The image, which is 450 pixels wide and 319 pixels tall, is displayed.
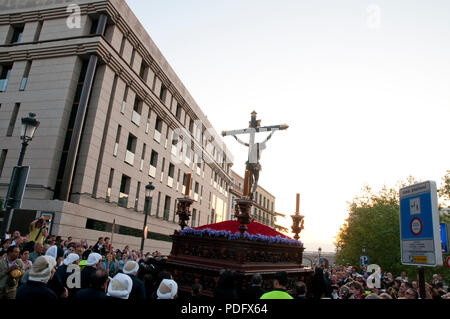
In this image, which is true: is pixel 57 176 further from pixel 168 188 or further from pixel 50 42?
pixel 168 188

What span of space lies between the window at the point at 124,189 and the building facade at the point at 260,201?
33.2 metres

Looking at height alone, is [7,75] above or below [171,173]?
above

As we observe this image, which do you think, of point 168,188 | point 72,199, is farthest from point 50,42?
point 168,188

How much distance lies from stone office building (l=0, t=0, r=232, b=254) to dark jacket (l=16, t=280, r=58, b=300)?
55.3ft

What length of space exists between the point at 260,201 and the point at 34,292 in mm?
70732

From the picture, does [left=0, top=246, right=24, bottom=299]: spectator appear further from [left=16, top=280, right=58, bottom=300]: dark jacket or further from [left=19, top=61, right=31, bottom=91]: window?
[left=19, top=61, right=31, bottom=91]: window

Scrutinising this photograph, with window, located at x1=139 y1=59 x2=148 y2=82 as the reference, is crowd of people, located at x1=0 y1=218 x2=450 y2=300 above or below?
below

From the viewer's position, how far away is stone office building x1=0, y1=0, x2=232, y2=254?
2075 cm

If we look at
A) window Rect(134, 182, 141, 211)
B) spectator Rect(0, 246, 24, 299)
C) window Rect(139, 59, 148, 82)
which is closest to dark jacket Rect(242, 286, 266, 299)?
spectator Rect(0, 246, 24, 299)

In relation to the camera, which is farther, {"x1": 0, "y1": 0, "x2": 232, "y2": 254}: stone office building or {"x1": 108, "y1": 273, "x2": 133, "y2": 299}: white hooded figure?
{"x1": 0, "y1": 0, "x2": 232, "y2": 254}: stone office building

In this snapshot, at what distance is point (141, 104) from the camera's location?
28.6 m

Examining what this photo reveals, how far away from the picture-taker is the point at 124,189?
87.0ft

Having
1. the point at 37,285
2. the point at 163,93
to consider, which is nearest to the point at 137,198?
the point at 163,93

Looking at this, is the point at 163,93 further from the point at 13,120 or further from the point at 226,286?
the point at 226,286
